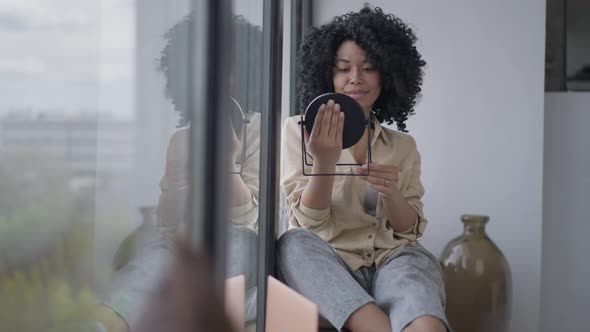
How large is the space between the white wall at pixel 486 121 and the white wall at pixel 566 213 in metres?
0.11

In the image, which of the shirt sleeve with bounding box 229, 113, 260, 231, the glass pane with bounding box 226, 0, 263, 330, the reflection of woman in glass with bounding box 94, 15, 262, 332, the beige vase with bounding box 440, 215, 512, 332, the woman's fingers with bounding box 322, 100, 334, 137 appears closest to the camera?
the reflection of woman in glass with bounding box 94, 15, 262, 332

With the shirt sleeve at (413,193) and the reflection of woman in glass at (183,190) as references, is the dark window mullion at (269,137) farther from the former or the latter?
the shirt sleeve at (413,193)

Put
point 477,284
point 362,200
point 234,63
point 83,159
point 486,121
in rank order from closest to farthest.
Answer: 1. point 83,159
2. point 234,63
3. point 362,200
4. point 477,284
5. point 486,121

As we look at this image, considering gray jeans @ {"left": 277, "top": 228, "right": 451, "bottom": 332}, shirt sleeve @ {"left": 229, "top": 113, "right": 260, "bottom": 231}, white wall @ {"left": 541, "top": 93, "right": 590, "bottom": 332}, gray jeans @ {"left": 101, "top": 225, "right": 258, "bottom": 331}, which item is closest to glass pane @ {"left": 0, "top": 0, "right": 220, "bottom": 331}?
gray jeans @ {"left": 101, "top": 225, "right": 258, "bottom": 331}

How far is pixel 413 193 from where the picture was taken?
2.06 m

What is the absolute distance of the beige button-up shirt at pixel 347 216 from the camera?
1.95 m

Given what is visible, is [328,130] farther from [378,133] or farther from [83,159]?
[83,159]

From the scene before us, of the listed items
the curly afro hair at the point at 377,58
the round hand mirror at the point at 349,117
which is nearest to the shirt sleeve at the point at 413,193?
the curly afro hair at the point at 377,58

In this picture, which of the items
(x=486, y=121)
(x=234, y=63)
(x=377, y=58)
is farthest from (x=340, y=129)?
(x=486, y=121)

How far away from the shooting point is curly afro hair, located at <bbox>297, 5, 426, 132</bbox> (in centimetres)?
211

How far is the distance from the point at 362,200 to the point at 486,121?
3.48 feet

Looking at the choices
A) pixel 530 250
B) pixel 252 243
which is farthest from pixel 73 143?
pixel 530 250

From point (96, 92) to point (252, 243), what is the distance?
911 mm

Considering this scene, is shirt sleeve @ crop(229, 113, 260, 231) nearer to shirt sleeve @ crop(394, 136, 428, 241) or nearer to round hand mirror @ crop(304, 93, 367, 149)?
round hand mirror @ crop(304, 93, 367, 149)
